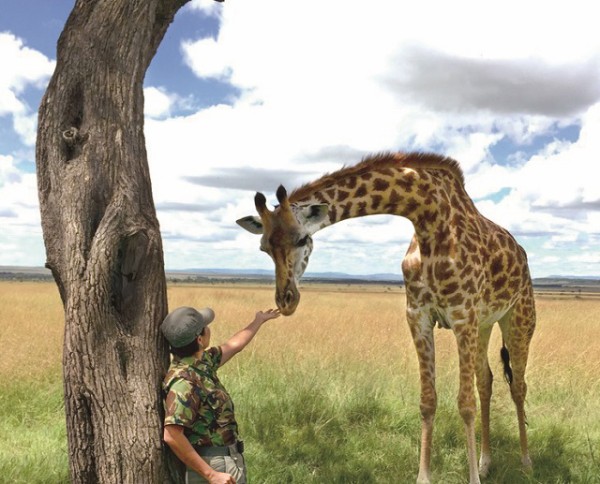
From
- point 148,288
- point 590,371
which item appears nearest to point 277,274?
point 148,288

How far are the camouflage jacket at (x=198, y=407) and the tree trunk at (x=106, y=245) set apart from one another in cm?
33

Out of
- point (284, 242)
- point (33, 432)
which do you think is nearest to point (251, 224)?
point (284, 242)

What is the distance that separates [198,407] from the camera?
11.6 ft

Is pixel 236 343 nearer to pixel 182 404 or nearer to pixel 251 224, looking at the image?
pixel 182 404

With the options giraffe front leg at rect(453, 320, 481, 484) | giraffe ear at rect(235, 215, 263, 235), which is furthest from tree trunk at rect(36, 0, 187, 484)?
giraffe front leg at rect(453, 320, 481, 484)

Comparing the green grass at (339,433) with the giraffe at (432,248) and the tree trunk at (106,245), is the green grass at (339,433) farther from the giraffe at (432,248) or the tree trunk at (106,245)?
the tree trunk at (106,245)

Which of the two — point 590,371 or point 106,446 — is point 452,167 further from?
point 590,371

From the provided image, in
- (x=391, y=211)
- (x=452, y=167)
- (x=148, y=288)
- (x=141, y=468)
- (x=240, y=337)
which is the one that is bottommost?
(x=141, y=468)

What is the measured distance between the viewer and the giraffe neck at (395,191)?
4777mm

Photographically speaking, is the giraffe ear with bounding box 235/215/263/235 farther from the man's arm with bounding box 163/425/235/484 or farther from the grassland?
the grassland

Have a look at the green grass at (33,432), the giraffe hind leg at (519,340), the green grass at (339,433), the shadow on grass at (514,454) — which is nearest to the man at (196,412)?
the green grass at (339,433)

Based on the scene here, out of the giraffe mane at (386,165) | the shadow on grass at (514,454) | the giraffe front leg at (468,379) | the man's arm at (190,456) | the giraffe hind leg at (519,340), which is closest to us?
the man's arm at (190,456)

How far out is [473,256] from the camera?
5.35 meters

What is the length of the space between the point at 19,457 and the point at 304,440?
9.46 feet
